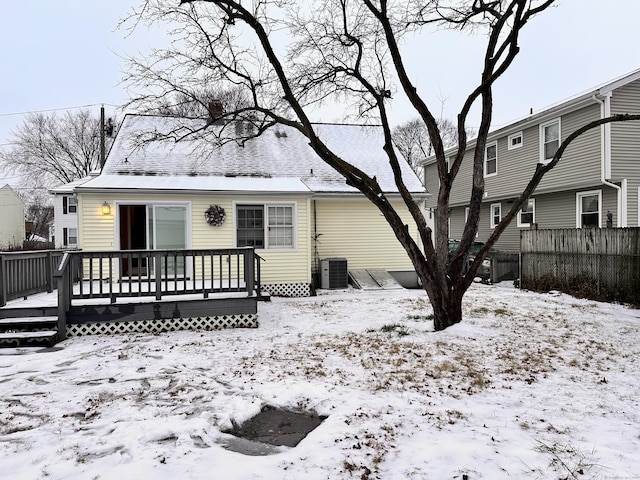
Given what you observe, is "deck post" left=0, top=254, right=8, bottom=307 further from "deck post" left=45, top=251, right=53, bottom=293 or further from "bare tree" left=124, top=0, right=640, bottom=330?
"bare tree" left=124, top=0, right=640, bottom=330

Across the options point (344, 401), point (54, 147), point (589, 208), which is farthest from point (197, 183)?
point (54, 147)

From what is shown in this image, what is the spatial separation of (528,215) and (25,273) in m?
16.6

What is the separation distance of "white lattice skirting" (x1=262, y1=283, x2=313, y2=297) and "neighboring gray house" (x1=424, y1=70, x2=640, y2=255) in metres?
7.99

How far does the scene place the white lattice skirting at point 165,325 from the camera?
264 inches

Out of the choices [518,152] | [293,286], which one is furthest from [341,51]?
[518,152]

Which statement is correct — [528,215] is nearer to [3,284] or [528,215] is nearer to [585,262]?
[585,262]

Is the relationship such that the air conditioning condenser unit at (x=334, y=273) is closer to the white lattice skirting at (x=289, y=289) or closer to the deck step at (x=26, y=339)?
the white lattice skirting at (x=289, y=289)

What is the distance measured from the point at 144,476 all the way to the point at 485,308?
7703 millimetres

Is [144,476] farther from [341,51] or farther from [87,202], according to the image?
[87,202]

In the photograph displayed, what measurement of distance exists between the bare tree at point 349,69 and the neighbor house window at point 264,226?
3.16 m

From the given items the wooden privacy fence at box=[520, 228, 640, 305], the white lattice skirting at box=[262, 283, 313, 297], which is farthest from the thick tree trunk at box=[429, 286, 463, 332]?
the white lattice skirting at box=[262, 283, 313, 297]

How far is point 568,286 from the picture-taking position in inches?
412

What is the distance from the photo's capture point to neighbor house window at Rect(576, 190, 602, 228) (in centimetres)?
1295

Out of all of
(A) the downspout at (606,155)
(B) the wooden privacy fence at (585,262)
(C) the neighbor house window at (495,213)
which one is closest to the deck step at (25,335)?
(B) the wooden privacy fence at (585,262)
